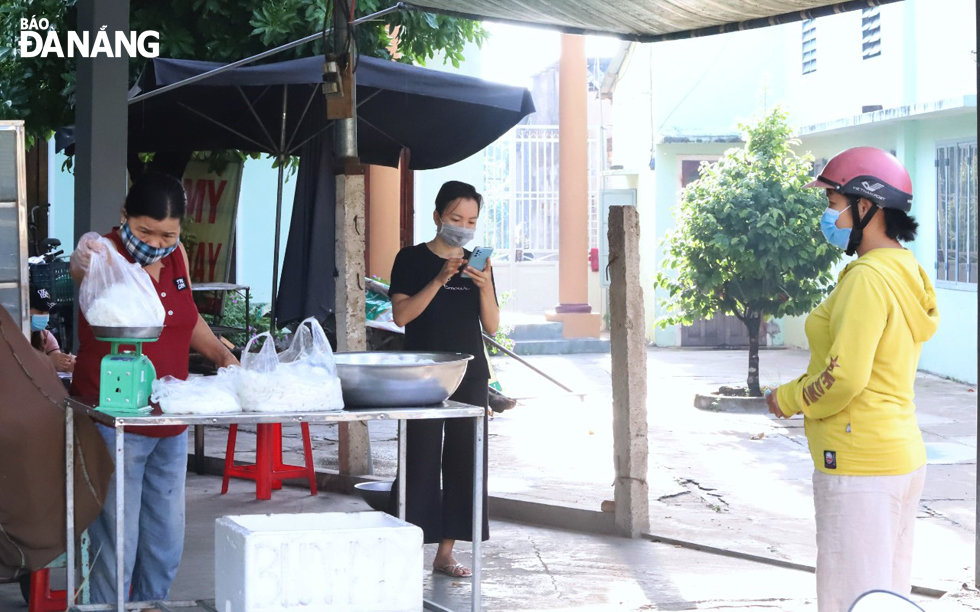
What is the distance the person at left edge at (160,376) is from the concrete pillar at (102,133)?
220 cm

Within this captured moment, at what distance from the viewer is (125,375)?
346 cm

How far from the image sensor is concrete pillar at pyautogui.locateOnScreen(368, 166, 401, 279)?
14.5 m

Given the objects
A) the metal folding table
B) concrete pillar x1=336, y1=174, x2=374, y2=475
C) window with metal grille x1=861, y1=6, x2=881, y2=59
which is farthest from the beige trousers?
window with metal grille x1=861, y1=6, x2=881, y2=59

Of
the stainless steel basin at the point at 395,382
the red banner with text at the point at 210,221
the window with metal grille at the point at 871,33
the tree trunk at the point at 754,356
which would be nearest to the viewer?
the stainless steel basin at the point at 395,382

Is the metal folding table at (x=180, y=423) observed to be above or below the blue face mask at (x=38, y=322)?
below

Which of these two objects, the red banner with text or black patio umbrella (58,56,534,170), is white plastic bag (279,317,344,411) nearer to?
black patio umbrella (58,56,534,170)

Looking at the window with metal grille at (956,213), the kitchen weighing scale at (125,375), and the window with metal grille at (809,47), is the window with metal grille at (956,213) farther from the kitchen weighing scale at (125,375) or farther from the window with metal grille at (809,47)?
the kitchen weighing scale at (125,375)

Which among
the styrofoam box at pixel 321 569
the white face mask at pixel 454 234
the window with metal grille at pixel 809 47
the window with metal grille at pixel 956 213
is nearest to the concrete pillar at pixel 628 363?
the white face mask at pixel 454 234

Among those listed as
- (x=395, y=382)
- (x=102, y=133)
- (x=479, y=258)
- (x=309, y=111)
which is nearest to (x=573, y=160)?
(x=309, y=111)

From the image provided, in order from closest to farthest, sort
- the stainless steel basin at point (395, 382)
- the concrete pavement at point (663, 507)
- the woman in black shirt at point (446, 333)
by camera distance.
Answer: the stainless steel basin at point (395, 382)
the woman in black shirt at point (446, 333)
the concrete pavement at point (663, 507)

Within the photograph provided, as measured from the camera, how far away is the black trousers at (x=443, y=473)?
4844mm

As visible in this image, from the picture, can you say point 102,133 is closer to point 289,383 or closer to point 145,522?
point 145,522

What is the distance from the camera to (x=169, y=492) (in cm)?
401

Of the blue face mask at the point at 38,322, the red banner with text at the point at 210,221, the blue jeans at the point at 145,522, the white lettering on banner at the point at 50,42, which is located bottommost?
the blue jeans at the point at 145,522
